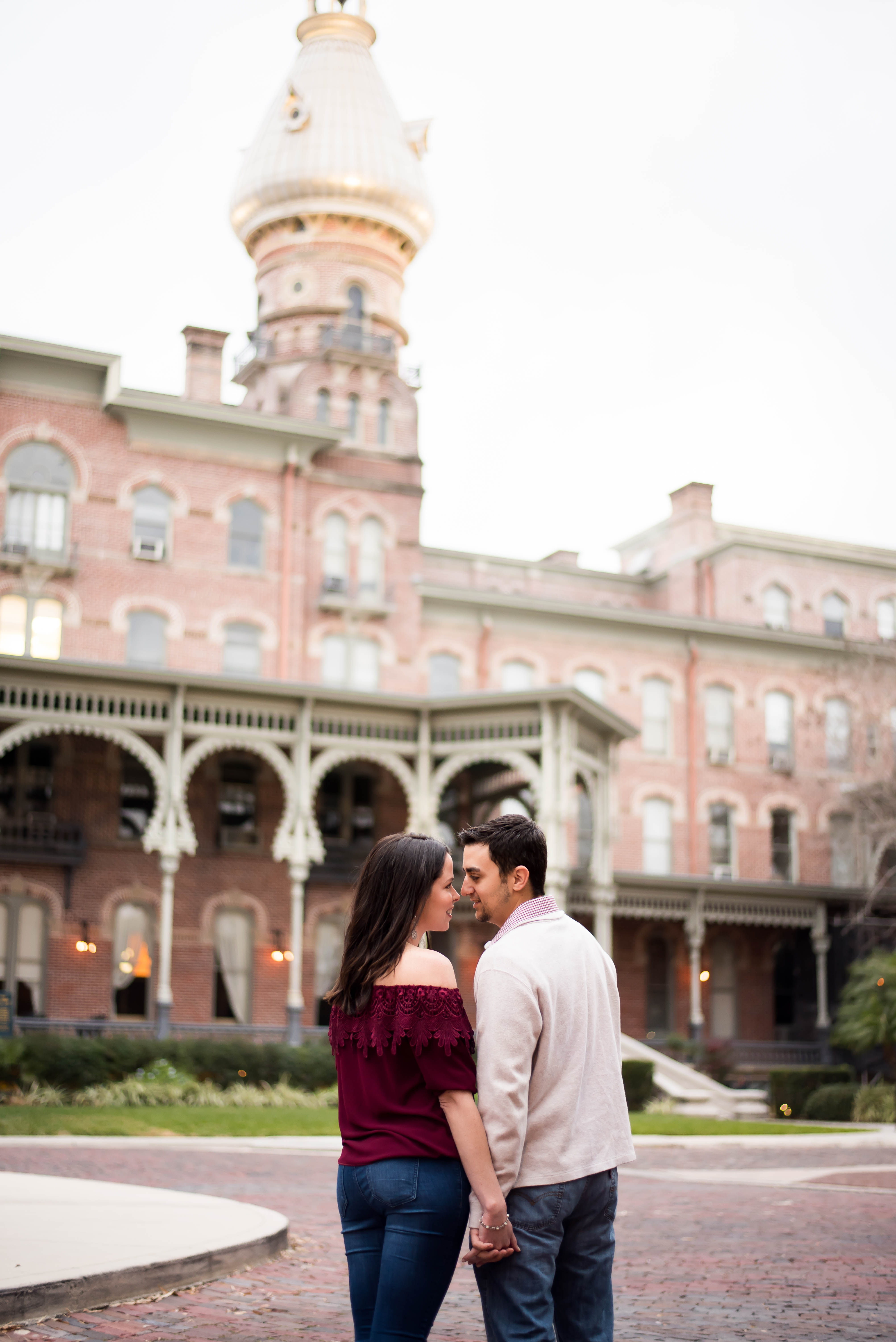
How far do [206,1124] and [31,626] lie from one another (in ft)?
45.4

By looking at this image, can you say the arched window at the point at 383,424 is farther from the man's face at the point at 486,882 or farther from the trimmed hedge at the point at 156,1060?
the man's face at the point at 486,882

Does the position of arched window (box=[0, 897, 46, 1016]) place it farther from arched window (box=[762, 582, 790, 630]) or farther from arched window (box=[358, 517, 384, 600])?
arched window (box=[762, 582, 790, 630])

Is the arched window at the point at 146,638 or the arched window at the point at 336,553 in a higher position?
the arched window at the point at 336,553

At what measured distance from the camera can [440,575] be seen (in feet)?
138

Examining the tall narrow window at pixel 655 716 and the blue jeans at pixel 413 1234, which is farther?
the tall narrow window at pixel 655 716

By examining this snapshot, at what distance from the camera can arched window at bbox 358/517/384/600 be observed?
34.2 meters

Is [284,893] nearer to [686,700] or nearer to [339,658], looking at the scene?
[339,658]

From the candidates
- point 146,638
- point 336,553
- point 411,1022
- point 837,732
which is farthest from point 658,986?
point 411,1022

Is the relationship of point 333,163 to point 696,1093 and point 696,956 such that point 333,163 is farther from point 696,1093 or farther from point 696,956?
point 696,1093

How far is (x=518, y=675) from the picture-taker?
3684 centimetres

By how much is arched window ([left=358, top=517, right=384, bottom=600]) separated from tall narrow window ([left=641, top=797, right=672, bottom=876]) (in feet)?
29.8

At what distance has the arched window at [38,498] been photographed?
100 ft

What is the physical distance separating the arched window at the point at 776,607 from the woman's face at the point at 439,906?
40.0 m

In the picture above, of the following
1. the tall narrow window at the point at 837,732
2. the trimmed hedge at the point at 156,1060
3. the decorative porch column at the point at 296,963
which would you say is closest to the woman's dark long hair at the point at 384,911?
the trimmed hedge at the point at 156,1060
